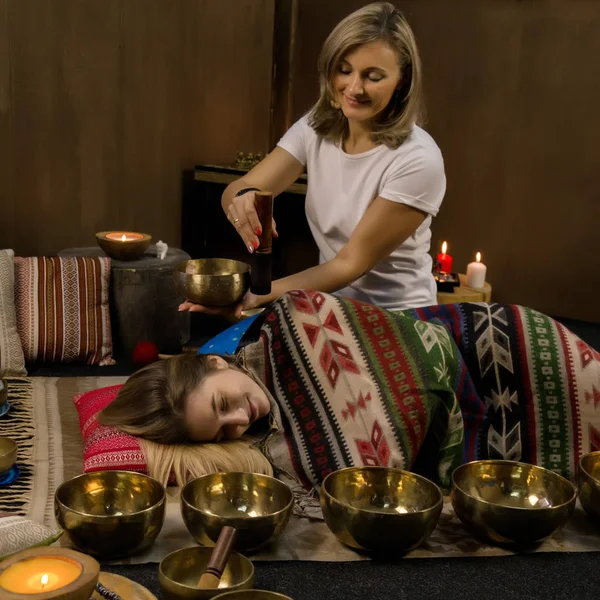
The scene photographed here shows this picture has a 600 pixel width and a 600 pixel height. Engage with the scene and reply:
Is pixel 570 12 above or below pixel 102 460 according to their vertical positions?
above

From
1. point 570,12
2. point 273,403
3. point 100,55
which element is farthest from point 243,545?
point 570,12

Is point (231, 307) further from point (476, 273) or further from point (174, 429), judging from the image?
point (476, 273)

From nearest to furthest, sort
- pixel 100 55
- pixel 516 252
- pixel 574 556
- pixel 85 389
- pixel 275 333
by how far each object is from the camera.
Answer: pixel 574 556, pixel 275 333, pixel 85 389, pixel 100 55, pixel 516 252

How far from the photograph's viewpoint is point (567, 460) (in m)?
2.34

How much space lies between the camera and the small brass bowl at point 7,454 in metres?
2.21

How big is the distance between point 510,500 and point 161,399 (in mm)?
904

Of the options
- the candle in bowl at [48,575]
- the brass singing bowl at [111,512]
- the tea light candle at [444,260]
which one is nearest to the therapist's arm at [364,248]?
the brass singing bowl at [111,512]

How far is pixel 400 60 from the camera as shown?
271cm

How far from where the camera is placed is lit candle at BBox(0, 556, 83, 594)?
4.51 feet

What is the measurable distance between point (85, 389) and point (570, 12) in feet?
11.2

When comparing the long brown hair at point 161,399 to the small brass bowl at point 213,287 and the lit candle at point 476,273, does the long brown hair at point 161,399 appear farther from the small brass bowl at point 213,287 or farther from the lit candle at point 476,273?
the lit candle at point 476,273

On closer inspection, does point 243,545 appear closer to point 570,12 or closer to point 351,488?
point 351,488

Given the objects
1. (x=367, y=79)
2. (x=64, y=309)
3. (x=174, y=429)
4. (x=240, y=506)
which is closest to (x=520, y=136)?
(x=367, y=79)

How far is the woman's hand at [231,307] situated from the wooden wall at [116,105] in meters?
1.89
